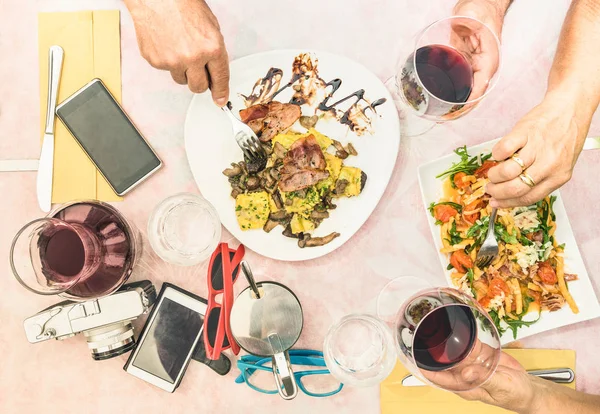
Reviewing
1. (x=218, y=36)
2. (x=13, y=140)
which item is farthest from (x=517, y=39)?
(x=13, y=140)

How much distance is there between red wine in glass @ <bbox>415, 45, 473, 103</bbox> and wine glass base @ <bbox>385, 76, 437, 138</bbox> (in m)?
0.20

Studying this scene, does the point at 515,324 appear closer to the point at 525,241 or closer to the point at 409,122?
the point at 525,241

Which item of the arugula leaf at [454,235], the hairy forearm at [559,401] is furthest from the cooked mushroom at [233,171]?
the hairy forearm at [559,401]

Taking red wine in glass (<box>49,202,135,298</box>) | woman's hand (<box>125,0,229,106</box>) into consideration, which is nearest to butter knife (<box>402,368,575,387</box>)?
red wine in glass (<box>49,202,135,298</box>)

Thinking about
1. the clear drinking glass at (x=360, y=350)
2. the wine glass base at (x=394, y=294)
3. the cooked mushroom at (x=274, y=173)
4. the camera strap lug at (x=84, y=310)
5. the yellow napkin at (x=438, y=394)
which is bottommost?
the yellow napkin at (x=438, y=394)

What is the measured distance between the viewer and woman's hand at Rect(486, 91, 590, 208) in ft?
3.28

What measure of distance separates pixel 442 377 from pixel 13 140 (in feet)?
4.02

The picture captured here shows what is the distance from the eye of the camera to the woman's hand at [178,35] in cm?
101

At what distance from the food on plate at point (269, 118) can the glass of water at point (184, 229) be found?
23cm

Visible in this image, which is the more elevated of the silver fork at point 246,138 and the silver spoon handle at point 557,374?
the silver fork at point 246,138

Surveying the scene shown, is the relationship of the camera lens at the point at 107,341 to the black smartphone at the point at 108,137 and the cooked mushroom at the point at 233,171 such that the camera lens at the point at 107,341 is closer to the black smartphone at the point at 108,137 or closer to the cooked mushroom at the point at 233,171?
the black smartphone at the point at 108,137

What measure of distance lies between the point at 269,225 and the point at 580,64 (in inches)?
32.2

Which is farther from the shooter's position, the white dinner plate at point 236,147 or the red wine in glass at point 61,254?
the white dinner plate at point 236,147

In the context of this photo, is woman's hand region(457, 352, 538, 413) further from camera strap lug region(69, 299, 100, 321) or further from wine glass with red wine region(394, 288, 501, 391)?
camera strap lug region(69, 299, 100, 321)
